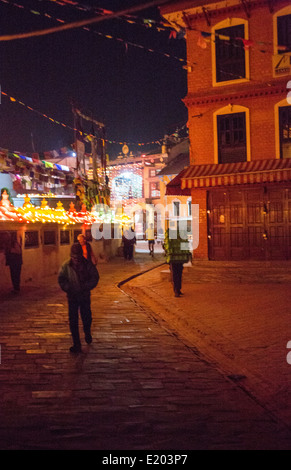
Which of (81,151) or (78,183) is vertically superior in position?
(81,151)

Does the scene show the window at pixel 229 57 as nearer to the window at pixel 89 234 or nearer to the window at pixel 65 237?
the window at pixel 65 237

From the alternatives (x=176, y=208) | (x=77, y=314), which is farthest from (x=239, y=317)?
(x=176, y=208)

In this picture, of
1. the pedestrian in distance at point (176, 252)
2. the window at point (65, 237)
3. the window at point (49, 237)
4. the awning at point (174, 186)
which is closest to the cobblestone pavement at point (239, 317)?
the pedestrian in distance at point (176, 252)

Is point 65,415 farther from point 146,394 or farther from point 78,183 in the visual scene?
point 78,183

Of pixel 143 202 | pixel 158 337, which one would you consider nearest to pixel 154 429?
pixel 158 337

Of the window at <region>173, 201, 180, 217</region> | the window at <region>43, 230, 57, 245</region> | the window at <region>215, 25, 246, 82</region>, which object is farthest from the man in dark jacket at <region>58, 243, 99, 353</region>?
the window at <region>173, 201, 180, 217</region>

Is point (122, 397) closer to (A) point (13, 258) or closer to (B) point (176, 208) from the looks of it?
(A) point (13, 258)

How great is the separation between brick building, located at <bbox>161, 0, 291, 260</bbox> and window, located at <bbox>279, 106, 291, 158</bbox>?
0.11ft

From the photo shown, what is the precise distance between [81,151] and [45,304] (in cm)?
1350

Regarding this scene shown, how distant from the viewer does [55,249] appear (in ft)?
60.2

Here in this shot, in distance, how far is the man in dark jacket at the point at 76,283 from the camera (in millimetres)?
6922

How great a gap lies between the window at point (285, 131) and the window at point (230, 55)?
1877 millimetres

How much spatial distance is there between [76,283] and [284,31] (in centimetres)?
1301

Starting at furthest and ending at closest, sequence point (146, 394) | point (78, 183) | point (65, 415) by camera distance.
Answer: point (78, 183) < point (146, 394) < point (65, 415)
